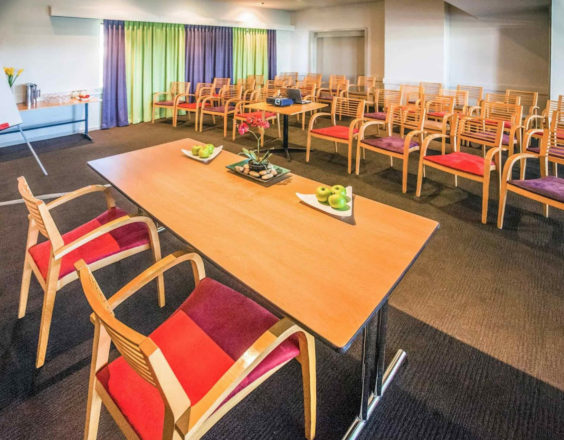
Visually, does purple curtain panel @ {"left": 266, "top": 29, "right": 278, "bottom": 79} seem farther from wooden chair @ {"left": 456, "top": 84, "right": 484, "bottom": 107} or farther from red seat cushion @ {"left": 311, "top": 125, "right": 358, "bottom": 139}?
red seat cushion @ {"left": 311, "top": 125, "right": 358, "bottom": 139}

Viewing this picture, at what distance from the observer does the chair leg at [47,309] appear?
161 cm

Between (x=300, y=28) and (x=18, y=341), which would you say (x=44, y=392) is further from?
(x=300, y=28)

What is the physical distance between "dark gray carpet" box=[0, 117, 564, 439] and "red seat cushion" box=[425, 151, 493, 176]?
0.41 metres

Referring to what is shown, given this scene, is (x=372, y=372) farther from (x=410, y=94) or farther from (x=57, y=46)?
(x=57, y=46)

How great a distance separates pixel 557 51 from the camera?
4840 mm

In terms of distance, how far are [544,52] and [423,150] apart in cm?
417

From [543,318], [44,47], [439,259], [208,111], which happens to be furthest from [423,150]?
[44,47]

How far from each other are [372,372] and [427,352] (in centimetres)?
40

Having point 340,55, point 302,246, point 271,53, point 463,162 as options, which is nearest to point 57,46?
point 271,53

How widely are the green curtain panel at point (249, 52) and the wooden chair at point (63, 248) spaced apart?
725cm

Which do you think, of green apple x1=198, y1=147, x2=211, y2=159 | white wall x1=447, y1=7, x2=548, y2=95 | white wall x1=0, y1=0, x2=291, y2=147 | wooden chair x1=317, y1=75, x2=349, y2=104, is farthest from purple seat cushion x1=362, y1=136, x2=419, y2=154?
white wall x1=0, y1=0, x2=291, y2=147

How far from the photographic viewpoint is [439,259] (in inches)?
100

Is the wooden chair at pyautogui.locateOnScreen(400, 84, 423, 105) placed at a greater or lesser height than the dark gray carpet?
greater

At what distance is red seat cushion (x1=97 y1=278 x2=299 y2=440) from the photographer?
1054mm
